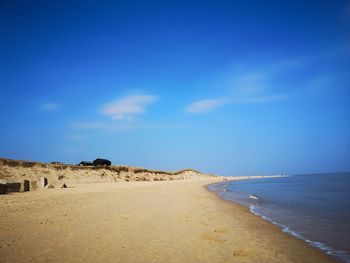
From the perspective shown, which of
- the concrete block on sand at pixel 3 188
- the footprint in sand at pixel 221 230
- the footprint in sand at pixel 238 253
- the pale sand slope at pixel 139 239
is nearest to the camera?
the pale sand slope at pixel 139 239

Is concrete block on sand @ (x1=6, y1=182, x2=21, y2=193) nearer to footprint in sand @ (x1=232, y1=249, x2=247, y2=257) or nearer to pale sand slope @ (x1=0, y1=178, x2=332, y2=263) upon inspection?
pale sand slope @ (x1=0, y1=178, x2=332, y2=263)

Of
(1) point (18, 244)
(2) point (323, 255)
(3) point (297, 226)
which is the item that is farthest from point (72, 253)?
(3) point (297, 226)

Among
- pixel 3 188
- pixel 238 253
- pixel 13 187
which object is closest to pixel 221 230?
pixel 238 253

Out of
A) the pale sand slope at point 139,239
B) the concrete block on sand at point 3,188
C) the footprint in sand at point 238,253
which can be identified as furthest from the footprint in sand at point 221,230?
the concrete block on sand at point 3,188

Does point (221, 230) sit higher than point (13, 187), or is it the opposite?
point (13, 187)

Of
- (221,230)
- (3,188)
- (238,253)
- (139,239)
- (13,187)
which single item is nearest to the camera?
(238,253)

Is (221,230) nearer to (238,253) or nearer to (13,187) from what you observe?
(238,253)

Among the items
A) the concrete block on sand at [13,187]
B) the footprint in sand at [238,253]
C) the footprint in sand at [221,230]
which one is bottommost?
the footprint in sand at [221,230]

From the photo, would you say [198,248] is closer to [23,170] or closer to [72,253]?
[72,253]

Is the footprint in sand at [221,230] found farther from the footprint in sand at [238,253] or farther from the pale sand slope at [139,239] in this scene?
the footprint in sand at [238,253]

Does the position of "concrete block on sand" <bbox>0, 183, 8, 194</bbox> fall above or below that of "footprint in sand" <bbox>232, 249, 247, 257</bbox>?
above

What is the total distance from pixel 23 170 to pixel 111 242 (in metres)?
31.7

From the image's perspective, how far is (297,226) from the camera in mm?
11094

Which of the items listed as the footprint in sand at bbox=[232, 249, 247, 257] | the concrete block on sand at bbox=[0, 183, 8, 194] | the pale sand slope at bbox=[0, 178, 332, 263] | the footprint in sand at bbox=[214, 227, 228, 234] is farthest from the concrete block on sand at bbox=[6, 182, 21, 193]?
the footprint in sand at bbox=[232, 249, 247, 257]
